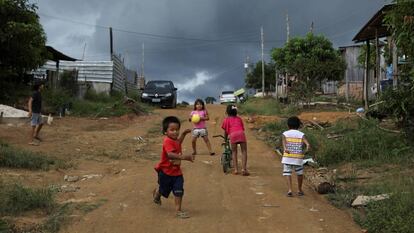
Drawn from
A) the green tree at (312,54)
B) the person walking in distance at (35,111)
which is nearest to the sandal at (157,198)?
the person walking in distance at (35,111)

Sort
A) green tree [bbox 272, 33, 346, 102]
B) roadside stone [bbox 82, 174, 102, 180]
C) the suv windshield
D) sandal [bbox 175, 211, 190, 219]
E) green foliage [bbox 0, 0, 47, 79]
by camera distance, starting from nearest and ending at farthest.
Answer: sandal [bbox 175, 211, 190, 219], roadside stone [bbox 82, 174, 102, 180], green foliage [bbox 0, 0, 47, 79], the suv windshield, green tree [bbox 272, 33, 346, 102]

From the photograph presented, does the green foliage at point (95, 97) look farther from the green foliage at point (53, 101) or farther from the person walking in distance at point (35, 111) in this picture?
the person walking in distance at point (35, 111)

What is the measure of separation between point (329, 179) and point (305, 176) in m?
1.05

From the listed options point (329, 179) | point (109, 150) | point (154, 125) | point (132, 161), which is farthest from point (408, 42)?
point (154, 125)

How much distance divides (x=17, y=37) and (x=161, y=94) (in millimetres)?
10849

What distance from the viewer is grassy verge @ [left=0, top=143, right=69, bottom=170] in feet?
33.5

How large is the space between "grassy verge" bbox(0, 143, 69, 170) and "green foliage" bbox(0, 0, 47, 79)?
8.04 metres

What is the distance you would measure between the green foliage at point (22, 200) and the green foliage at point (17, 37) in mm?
11335

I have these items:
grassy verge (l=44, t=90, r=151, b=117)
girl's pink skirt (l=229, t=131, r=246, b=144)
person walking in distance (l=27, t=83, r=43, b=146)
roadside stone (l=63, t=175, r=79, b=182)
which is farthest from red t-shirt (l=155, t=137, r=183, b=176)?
grassy verge (l=44, t=90, r=151, b=117)

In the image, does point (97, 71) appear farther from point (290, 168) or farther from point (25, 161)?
point (290, 168)

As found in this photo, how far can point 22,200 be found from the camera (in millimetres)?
7375

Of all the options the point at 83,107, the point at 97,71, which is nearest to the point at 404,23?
the point at 83,107

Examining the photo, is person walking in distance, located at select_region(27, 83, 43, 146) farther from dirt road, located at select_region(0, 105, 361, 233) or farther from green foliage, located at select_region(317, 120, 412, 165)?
green foliage, located at select_region(317, 120, 412, 165)

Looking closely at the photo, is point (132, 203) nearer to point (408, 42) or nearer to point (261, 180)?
point (261, 180)
